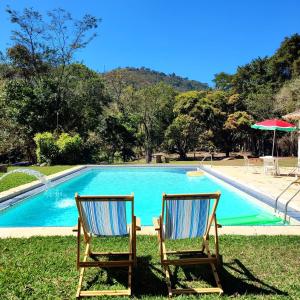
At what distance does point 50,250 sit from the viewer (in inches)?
184

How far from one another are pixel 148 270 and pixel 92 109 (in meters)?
22.3

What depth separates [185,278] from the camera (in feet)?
12.8

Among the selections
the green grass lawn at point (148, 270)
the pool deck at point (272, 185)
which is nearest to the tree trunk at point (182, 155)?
the pool deck at point (272, 185)

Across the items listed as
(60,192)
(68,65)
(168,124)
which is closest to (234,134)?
(168,124)

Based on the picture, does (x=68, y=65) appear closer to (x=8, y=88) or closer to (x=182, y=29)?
(x=8, y=88)

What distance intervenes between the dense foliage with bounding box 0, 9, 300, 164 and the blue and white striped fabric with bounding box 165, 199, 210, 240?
15.7 metres

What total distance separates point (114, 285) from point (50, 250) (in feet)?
4.49

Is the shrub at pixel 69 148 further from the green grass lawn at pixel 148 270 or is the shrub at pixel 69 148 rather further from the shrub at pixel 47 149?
the green grass lawn at pixel 148 270

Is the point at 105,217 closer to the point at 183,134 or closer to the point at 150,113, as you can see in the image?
the point at 183,134

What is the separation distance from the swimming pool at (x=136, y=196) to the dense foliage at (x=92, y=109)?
16.6ft

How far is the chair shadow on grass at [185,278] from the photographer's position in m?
3.58

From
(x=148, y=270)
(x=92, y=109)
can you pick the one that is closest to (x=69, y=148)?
(x=92, y=109)

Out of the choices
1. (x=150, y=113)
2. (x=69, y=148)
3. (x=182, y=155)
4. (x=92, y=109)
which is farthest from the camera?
(x=150, y=113)

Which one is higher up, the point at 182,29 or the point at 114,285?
the point at 182,29
